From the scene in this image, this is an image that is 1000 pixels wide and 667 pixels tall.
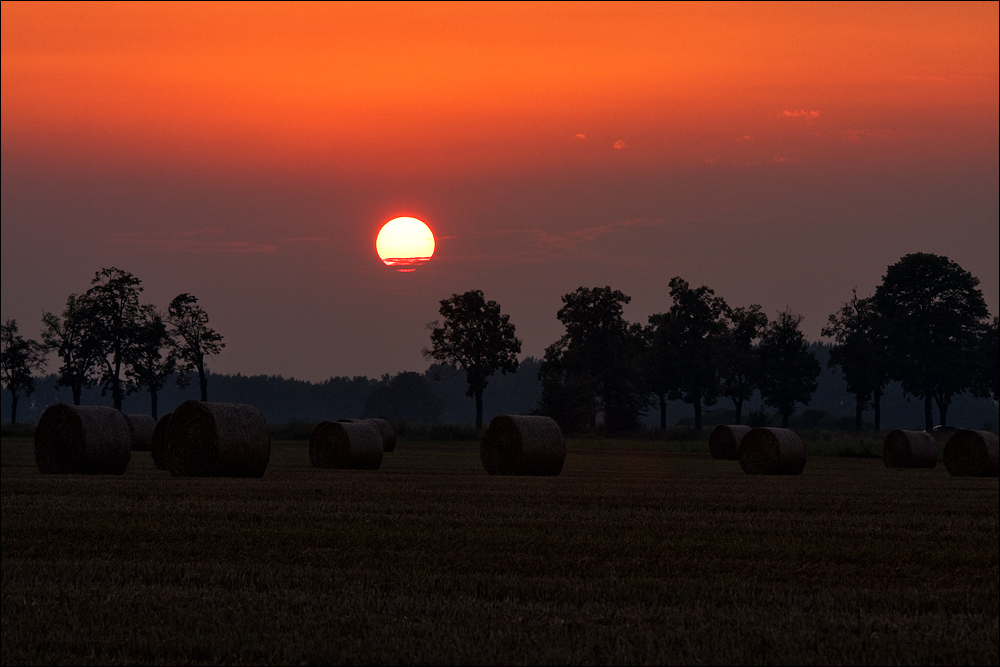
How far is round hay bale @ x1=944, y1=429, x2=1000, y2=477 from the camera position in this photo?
38.2 meters

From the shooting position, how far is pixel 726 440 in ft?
177

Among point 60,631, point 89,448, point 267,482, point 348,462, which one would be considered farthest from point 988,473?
point 60,631

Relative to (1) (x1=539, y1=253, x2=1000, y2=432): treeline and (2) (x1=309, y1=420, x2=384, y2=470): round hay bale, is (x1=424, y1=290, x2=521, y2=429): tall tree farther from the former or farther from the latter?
(2) (x1=309, y1=420, x2=384, y2=470): round hay bale

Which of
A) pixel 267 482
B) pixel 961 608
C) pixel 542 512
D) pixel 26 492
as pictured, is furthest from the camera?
pixel 267 482

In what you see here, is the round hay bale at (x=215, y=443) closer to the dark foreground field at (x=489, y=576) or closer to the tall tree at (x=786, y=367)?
the dark foreground field at (x=489, y=576)

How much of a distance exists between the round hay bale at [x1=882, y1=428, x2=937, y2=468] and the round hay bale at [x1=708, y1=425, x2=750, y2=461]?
7.03 metres

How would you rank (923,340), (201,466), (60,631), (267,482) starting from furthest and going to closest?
1. (923,340)
2. (201,466)
3. (267,482)
4. (60,631)

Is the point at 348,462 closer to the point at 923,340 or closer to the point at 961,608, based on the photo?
the point at 961,608

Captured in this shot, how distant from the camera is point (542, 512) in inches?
752

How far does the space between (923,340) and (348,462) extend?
81.2 meters

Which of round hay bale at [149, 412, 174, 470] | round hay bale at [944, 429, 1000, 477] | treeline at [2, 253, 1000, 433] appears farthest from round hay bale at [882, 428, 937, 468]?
treeline at [2, 253, 1000, 433]

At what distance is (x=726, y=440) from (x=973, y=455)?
53.3 feet

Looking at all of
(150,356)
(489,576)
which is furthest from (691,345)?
(489,576)

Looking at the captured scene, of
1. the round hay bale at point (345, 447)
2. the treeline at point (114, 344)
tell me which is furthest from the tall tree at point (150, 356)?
the round hay bale at point (345, 447)
